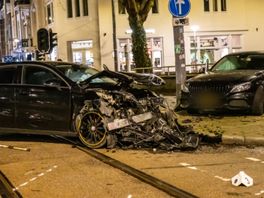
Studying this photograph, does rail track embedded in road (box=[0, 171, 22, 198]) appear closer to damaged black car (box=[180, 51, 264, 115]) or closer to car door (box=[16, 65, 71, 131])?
car door (box=[16, 65, 71, 131])

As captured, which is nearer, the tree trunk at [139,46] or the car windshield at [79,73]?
the car windshield at [79,73]

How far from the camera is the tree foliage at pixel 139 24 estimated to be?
2786 centimetres

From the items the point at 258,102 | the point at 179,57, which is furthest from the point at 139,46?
the point at 258,102

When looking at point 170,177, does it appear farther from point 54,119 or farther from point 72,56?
point 72,56

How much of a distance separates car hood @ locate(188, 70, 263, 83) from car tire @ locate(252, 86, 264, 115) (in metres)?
0.36

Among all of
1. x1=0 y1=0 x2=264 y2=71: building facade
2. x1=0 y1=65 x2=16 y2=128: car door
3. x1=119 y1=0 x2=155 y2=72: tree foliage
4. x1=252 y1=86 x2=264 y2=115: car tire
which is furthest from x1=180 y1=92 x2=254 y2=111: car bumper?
x1=0 y1=0 x2=264 y2=71: building facade

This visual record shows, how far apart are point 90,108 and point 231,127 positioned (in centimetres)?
300

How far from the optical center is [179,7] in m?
13.5

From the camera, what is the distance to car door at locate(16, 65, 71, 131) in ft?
34.0

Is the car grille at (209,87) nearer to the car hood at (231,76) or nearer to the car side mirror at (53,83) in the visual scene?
the car hood at (231,76)

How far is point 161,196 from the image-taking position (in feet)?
21.3

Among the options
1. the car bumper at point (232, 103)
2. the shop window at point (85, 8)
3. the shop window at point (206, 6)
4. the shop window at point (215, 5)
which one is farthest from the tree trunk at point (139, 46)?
the car bumper at point (232, 103)

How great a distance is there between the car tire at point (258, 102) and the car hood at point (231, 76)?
0.36 m

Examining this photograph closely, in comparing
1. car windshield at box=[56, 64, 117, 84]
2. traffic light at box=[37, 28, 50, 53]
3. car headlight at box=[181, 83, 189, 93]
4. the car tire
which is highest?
traffic light at box=[37, 28, 50, 53]
